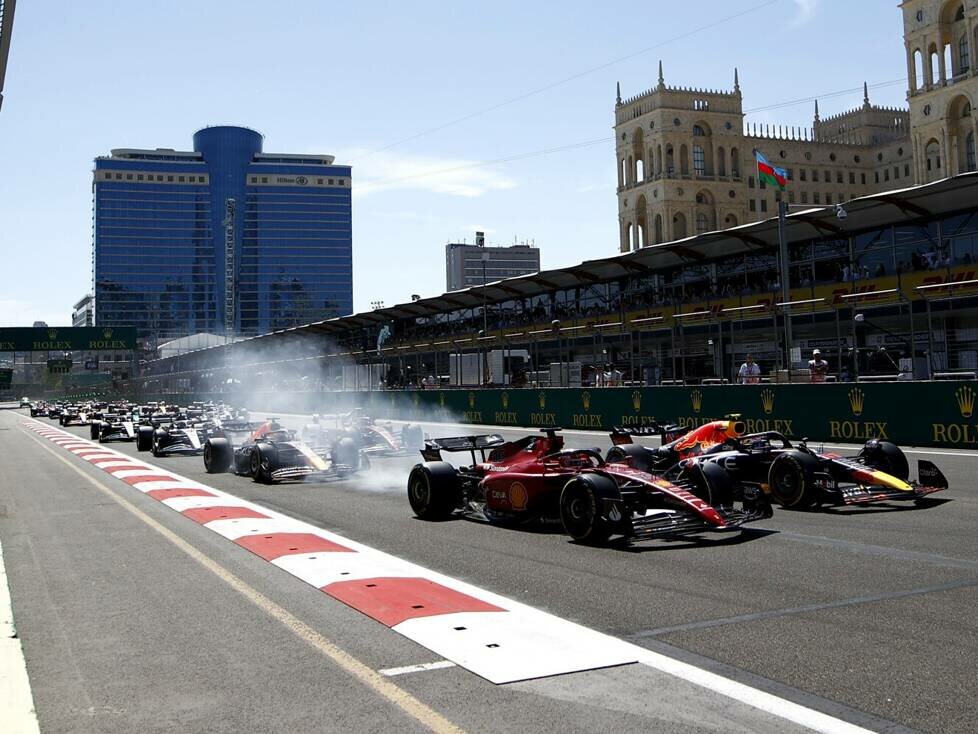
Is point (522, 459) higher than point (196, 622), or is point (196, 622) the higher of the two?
point (522, 459)

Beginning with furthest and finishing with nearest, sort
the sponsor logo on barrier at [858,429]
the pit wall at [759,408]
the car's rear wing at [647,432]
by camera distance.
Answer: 1. the sponsor logo on barrier at [858,429]
2. the pit wall at [759,408]
3. the car's rear wing at [647,432]

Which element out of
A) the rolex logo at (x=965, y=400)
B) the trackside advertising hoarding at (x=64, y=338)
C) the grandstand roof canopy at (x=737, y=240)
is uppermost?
the trackside advertising hoarding at (x=64, y=338)

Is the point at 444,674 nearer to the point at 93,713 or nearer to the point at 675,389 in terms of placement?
the point at 93,713

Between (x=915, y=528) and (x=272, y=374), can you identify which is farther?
(x=272, y=374)

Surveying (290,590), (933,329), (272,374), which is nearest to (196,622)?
(290,590)

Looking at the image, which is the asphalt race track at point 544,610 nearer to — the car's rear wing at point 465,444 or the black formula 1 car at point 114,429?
the car's rear wing at point 465,444

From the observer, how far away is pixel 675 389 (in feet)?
80.3

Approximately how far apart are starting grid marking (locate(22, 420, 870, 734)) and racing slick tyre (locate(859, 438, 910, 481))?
618 centimetres

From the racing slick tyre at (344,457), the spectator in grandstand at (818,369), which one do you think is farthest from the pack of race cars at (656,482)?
the spectator in grandstand at (818,369)

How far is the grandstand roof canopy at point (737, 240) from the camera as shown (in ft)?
87.2

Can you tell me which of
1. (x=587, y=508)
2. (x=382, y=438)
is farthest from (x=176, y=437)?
(x=587, y=508)

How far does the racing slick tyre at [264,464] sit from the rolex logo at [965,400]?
42.5 feet

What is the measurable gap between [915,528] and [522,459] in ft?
13.2

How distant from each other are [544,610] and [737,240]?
28.8 metres
